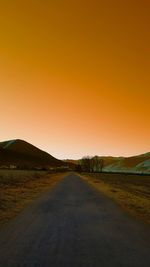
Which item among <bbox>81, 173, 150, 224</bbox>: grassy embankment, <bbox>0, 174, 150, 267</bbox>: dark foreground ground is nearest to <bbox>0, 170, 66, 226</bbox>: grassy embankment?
<bbox>0, 174, 150, 267</bbox>: dark foreground ground

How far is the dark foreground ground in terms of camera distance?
716 centimetres

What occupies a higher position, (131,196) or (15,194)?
(131,196)

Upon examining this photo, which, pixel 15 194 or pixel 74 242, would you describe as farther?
pixel 15 194

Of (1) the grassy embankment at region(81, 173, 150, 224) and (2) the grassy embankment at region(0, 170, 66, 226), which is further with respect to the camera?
Answer: (1) the grassy embankment at region(81, 173, 150, 224)

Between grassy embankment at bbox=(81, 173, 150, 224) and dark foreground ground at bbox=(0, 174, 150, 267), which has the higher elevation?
grassy embankment at bbox=(81, 173, 150, 224)

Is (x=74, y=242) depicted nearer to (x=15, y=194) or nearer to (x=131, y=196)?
(x=131, y=196)

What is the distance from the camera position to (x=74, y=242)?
29.5ft

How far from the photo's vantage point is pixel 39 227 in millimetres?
11367

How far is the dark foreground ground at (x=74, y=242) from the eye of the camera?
7.16 metres

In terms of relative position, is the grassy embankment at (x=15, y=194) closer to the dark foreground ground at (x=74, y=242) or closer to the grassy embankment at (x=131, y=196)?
the dark foreground ground at (x=74, y=242)

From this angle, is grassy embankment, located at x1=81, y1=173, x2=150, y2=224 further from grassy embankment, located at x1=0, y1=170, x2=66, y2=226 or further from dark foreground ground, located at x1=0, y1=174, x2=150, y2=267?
grassy embankment, located at x1=0, y1=170, x2=66, y2=226

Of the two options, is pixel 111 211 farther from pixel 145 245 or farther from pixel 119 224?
pixel 145 245

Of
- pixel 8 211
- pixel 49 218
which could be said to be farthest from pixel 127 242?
pixel 8 211

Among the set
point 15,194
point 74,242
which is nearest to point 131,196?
point 15,194
